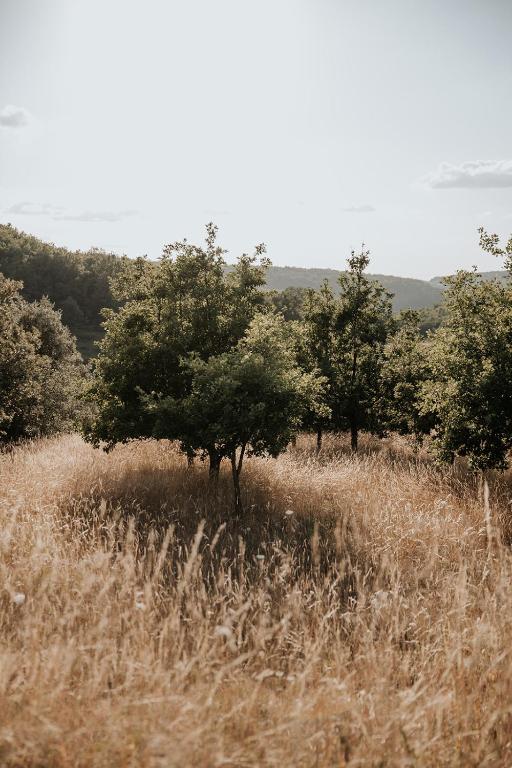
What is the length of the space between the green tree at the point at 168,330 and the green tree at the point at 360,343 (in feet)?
29.7

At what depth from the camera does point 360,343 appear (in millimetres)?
22281

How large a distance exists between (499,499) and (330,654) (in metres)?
7.36

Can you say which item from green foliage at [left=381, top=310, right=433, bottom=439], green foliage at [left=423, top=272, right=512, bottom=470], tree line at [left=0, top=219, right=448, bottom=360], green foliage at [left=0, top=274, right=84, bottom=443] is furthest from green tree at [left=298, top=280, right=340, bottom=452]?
tree line at [left=0, top=219, right=448, bottom=360]

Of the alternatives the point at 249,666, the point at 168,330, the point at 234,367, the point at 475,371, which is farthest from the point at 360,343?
the point at 249,666

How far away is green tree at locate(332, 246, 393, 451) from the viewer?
2138 cm

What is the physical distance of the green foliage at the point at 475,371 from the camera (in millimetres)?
11008

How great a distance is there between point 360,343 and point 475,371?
1102 cm

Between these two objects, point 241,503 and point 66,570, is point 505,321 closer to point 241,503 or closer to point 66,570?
point 241,503

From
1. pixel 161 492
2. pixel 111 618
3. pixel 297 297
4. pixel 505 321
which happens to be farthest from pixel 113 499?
pixel 297 297

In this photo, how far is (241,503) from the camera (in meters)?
10.5

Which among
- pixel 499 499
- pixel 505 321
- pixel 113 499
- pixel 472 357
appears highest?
pixel 505 321

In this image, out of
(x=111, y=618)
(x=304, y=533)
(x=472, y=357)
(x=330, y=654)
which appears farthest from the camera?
(x=472, y=357)

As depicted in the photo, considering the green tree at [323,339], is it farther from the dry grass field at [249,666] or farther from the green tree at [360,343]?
the dry grass field at [249,666]

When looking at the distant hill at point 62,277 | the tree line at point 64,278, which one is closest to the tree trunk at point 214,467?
the tree line at point 64,278
